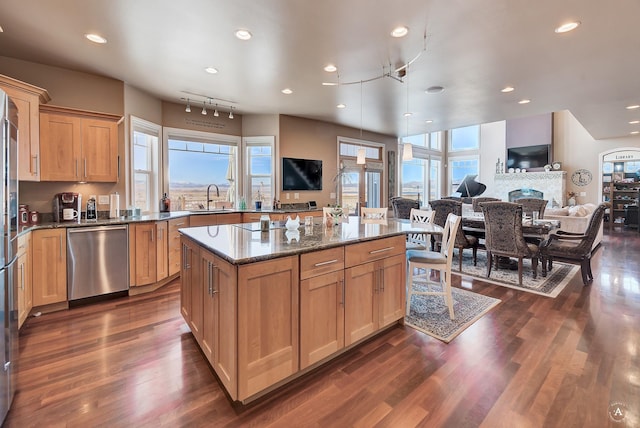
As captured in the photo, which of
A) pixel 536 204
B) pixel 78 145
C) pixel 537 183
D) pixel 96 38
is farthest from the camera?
pixel 537 183

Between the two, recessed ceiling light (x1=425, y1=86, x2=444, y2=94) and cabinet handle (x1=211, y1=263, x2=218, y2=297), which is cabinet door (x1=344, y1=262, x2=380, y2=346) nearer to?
cabinet handle (x1=211, y1=263, x2=218, y2=297)

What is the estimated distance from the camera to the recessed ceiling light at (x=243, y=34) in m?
2.74

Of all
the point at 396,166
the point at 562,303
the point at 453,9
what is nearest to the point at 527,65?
the point at 453,9

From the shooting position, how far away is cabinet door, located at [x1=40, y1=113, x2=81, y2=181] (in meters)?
3.28

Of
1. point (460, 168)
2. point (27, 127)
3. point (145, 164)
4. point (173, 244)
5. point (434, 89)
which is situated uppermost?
point (434, 89)

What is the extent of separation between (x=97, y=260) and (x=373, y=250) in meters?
3.17

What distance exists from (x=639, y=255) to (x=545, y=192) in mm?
4731

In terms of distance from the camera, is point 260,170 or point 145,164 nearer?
point 145,164

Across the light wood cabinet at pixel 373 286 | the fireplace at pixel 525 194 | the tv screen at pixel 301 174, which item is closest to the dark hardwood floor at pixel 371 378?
the light wood cabinet at pixel 373 286

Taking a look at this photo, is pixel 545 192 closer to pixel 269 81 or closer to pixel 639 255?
pixel 639 255

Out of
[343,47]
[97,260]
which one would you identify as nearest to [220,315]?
[97,260]

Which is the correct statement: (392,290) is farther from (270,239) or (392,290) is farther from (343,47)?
(343,47)

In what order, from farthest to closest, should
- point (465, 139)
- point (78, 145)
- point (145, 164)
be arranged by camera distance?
1. point (465, 139)
2. point (145, 164)
3. point (78, 145)

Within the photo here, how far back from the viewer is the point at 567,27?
2.68 m
